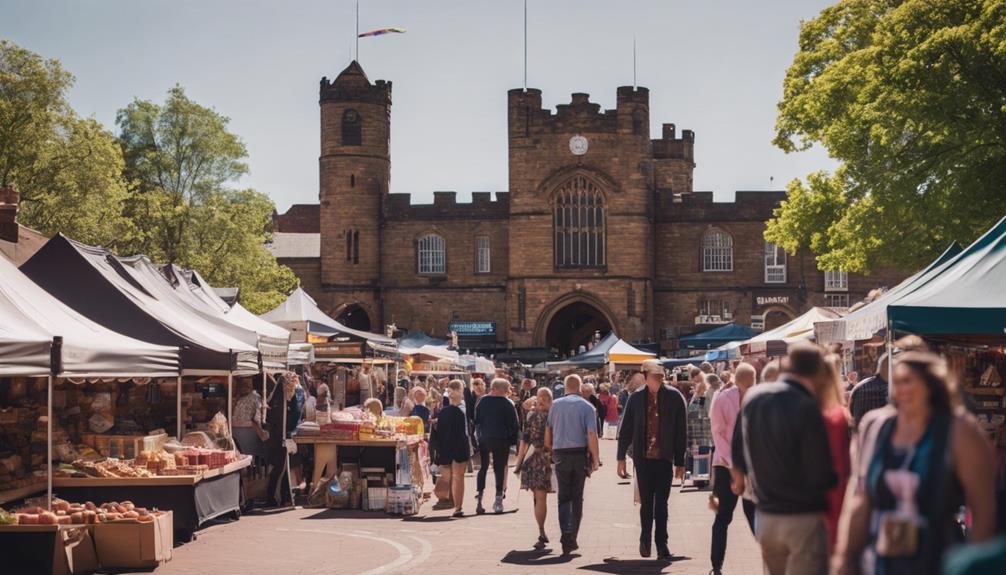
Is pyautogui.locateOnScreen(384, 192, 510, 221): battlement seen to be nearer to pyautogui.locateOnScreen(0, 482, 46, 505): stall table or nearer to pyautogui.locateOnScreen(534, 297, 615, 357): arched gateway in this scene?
pyautogui.locateOnScreen(534, 297, 615, 357): arched gateway

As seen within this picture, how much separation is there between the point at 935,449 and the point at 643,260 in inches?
2112

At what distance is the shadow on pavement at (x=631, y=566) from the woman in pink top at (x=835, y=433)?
470 cm

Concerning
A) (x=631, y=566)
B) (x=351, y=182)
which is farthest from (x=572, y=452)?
(x=351, y=182)

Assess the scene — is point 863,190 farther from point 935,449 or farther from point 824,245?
point 935,449

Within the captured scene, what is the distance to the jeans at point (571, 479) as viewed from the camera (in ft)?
41.5

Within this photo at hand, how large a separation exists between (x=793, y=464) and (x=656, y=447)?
5689 mm

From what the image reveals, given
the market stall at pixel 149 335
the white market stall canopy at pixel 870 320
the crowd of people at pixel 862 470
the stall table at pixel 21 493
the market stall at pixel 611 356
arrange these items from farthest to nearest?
the market stall at pixel 611 356
the market stall at pixel 149 335
the white market stall canopy at pixel 870 320
the stall table at pixel 21 493
the crowd of people at pixel 862 470

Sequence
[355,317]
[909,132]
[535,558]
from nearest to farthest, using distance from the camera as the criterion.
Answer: [535,558] → [909,132] → [355,317]

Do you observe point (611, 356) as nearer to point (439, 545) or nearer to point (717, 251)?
point (439, 545)

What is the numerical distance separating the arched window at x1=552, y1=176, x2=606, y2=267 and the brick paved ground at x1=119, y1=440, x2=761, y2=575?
41.5m

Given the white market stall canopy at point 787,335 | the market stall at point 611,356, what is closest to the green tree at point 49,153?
the market stall at point 611,356

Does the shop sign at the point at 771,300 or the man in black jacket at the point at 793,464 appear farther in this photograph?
the shop sign at the point at 771,300

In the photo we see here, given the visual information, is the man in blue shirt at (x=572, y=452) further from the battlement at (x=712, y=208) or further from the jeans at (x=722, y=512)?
the battlement at (x=712, y=208)

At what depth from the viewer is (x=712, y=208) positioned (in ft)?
200
